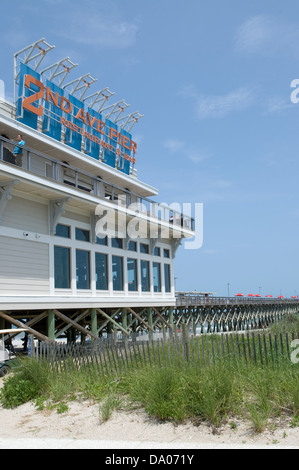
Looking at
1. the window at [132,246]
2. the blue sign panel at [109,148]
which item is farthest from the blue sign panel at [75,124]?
the window at [132,246]

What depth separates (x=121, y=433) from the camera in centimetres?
885

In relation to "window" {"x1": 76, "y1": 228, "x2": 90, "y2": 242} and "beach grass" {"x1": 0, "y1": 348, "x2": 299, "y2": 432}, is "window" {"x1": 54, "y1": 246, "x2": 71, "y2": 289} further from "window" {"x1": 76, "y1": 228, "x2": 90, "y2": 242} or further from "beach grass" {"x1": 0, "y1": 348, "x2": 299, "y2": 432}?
"beach grass" {"x1": 0, "y1": 348, "x2": 299, "y2": 432}

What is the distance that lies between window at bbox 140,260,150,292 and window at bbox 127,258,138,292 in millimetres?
890

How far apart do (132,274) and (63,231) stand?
6540 millimetres

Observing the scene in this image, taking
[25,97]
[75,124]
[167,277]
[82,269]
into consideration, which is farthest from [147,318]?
[25,97]

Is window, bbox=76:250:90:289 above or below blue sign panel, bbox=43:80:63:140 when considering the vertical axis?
below

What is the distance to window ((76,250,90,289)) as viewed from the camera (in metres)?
22.0

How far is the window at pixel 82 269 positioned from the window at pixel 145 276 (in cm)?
582

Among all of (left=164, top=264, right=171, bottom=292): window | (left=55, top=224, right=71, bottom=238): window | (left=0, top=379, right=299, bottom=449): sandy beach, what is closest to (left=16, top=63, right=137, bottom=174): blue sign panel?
(left=55, top=224, right=71, bottom=238): window

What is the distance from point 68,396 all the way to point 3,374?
219 inches

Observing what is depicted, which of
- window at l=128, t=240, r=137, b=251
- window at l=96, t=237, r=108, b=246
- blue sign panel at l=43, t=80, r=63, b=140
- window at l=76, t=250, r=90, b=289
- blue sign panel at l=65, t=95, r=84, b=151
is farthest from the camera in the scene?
window at l=128, t=240, r=137, b=251

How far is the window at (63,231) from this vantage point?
21.1m
